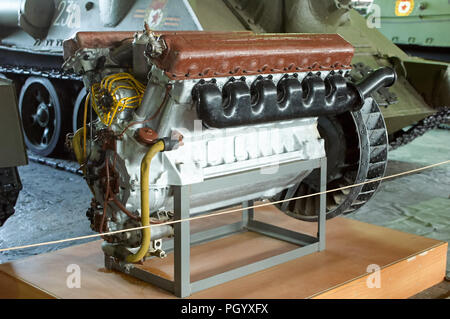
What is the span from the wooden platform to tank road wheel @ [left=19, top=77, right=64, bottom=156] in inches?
153

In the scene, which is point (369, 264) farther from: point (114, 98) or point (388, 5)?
point (388, 5)

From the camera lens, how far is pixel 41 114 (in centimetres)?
755

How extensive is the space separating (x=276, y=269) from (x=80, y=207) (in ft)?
9.17

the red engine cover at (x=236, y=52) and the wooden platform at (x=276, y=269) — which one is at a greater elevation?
the red engine cover at (x=236, y=52)

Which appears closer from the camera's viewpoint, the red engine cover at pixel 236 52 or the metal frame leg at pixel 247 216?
the red engine cover at pixel 236 52

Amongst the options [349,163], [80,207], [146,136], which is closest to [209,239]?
[349,163]

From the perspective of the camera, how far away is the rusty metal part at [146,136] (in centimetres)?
262

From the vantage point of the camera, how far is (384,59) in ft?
Result: 19.6

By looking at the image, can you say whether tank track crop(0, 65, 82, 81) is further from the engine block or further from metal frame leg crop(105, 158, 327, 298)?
the engine block

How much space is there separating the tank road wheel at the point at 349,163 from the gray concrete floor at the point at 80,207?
54.9 inches

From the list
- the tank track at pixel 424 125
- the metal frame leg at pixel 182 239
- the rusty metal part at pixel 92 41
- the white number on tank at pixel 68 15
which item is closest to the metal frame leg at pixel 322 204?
the metal frame leg at pixel 182 239

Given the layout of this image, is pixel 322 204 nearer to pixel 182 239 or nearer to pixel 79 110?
pixel 182 239

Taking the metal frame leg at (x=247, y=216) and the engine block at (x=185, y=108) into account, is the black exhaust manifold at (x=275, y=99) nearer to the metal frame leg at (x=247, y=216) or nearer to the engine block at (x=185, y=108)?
the engine block at (x=185, y=108)

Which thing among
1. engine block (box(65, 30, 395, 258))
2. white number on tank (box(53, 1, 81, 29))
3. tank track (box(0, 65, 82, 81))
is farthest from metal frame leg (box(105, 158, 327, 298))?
white number on tank (box(53, 1, 81, 29))
